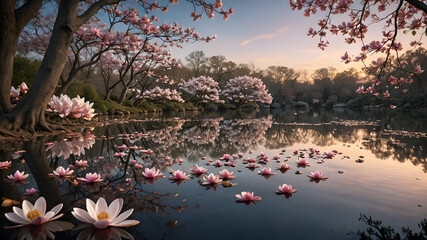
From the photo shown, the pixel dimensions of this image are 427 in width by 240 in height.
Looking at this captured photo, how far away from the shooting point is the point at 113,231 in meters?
1.04

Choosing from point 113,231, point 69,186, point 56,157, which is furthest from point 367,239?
point 56,157

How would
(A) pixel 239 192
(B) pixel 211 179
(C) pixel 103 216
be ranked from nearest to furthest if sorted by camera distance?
1. (C) pixel 103 216
2. (A) pixel 239 192
3. (B) pixel 211 179

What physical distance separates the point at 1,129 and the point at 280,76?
52.8 meters

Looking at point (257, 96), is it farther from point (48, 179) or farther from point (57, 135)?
point (48, 179)

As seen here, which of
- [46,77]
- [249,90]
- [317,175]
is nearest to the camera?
[317,175]

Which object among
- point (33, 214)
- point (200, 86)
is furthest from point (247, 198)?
point (200, 86)

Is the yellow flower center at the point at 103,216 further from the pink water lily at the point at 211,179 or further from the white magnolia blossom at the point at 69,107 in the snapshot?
the white magnolia blossom at the point at 69,107

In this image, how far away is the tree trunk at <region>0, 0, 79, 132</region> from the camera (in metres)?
4.08

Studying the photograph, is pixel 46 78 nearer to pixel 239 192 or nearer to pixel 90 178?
pixel 90 178

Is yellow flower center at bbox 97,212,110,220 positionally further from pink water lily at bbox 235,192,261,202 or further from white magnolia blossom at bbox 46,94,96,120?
white magnolia blossom at bbox 46,94,96,120

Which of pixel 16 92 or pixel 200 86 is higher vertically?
pixel 200 86

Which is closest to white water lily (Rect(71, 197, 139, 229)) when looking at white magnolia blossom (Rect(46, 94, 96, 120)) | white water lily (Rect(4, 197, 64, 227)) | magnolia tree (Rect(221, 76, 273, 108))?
white water lily (Rect(4, 197, 64, 227))

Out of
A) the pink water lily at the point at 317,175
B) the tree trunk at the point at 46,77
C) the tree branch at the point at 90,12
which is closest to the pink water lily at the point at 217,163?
the pink water lily at the point at 317,175

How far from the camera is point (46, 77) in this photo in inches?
164
